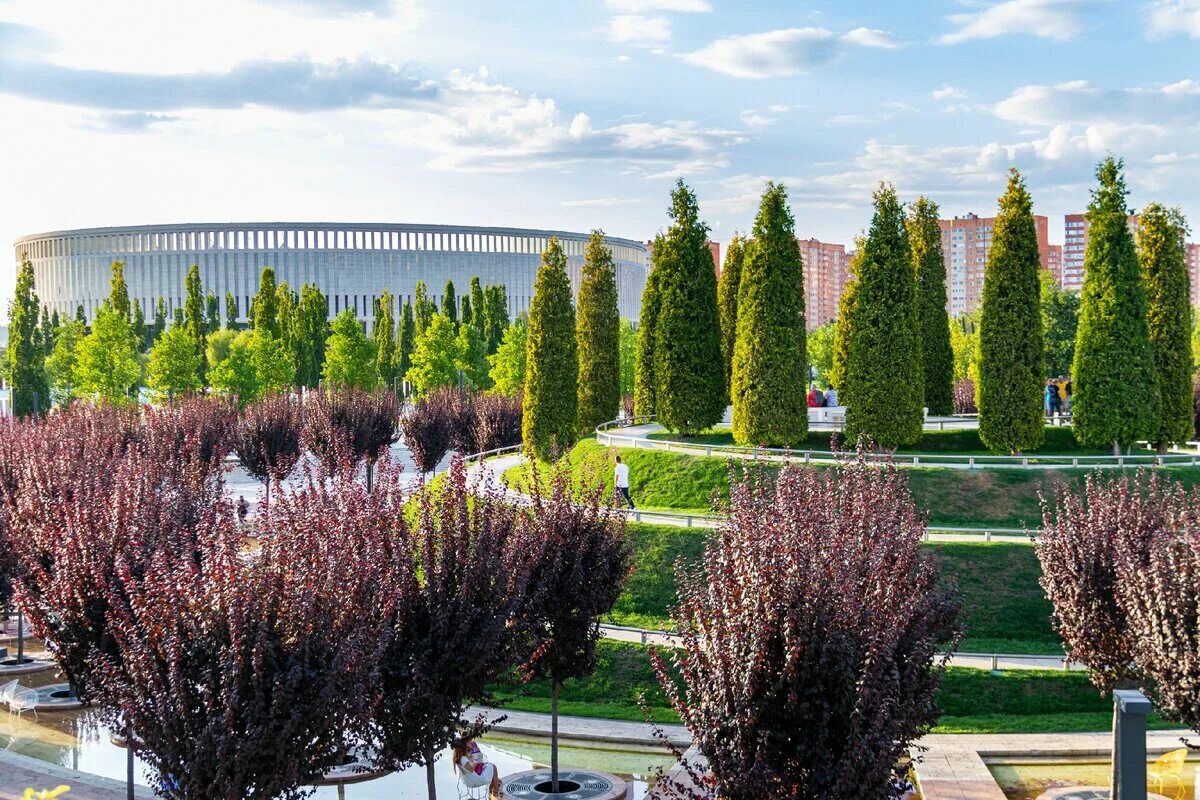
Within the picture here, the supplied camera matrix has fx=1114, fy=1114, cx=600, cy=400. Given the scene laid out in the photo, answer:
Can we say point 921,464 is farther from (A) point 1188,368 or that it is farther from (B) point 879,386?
(A) point 1188,368

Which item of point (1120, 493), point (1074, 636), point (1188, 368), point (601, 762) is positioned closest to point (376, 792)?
point (601, 762)

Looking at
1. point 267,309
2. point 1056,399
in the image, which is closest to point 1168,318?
point 1056,399

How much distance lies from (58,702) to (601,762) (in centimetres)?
935

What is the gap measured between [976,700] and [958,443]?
1592 cm

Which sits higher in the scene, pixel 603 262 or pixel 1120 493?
pixel 603 262

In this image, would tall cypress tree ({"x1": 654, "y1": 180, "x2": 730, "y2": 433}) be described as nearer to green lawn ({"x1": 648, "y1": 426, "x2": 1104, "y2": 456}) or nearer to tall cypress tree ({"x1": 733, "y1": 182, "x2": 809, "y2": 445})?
green lawn ({"x1": 648, "y1": 426, "x2": 1104, "y2": 456})

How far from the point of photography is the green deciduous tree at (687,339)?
33.9m

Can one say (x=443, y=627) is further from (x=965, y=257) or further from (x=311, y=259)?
(x=965, y=257)

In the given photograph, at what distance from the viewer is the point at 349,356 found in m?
61.2

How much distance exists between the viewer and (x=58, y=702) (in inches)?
727

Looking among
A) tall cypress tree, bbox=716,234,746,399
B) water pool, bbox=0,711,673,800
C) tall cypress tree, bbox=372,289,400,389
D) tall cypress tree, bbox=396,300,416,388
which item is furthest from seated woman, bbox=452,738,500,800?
tall cypress tree, bbox=396,300,416,388

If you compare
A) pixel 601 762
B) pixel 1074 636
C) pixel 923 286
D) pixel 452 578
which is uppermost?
pixel 923 286

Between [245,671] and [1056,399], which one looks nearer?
[245,671]

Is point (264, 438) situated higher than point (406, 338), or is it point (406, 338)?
point (406, 338)
